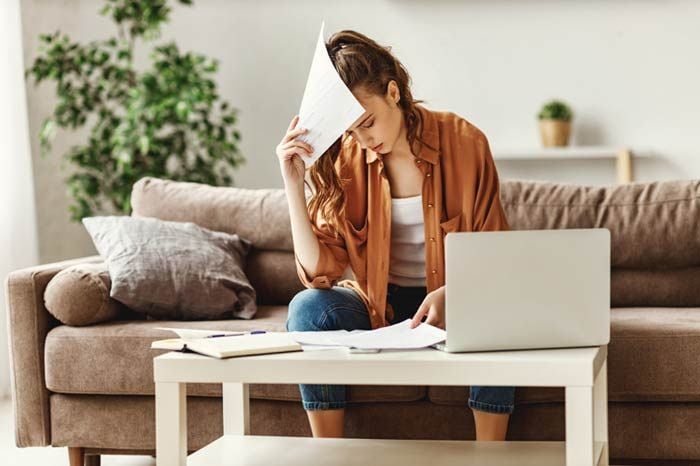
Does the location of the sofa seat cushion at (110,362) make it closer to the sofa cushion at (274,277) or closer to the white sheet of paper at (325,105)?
the sofa cushion at (274,277)

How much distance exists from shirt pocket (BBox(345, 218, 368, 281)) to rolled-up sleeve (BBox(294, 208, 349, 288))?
19 mm

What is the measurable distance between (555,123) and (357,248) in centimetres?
203

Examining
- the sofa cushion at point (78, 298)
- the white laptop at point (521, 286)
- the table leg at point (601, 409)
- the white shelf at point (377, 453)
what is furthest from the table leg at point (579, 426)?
the sofa cushion at point (78, 298)

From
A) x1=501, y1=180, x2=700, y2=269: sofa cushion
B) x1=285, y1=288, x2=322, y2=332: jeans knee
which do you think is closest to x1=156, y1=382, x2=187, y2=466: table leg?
x1=285, y1=288, x2=322, y2=332: jeans knee

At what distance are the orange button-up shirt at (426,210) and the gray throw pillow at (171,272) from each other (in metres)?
0.45

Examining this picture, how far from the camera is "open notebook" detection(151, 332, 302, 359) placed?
157cm

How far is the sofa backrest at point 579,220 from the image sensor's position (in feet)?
8.45

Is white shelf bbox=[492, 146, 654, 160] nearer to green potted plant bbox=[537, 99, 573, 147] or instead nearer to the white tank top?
green potted plant bbox=[537, 99, 573, 147]

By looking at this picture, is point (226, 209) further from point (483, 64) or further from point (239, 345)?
point (483, 64)

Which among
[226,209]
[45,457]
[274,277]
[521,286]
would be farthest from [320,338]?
[45,457]

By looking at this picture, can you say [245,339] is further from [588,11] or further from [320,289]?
[588,11]

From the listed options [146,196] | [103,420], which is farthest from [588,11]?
[103,420]

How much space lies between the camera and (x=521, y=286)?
1539 millimetres

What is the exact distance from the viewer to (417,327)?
67.7 inches
